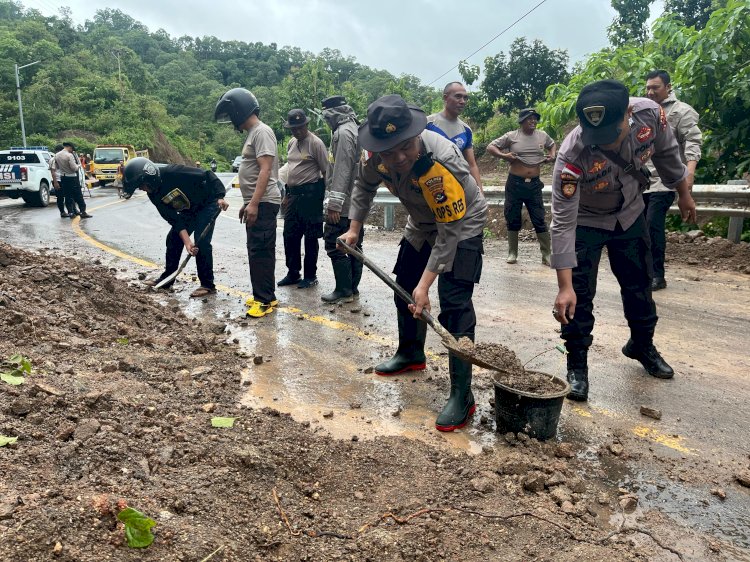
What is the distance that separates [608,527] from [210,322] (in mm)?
4024

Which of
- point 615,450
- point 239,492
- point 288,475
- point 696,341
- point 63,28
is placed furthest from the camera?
point 63,28

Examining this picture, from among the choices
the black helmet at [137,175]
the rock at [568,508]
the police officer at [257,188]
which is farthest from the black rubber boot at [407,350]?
the black helmet at [137,175]

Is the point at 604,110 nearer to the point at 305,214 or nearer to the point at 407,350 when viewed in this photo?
the point at 407,350

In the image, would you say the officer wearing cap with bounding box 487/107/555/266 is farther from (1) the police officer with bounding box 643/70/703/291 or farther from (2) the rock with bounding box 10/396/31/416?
(2) the rock with bounding box 10/396/31/416

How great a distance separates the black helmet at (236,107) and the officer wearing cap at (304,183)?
77 centimetres

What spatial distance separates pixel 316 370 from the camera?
440 centimetres

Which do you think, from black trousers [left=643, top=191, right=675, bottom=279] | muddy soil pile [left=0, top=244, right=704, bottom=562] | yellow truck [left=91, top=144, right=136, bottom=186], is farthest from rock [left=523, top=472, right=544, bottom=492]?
yellow truck [left=91, top=144, right=136, bottom=186]

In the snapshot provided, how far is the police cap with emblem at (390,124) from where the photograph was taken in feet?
10.0

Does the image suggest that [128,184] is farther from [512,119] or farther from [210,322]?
[512,119]

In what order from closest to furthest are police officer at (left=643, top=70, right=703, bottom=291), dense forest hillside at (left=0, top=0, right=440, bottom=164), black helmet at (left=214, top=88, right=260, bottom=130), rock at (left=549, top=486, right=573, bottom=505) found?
rock at (left=549, top=486, right=573, bottom=505)
black helmet at (left=214, top=88, right=260, bottom=130)
police officer at (left=643, top=70, right=703, bottom=291)
dense forest hillside at (left=0, top=0, right=440, bottom=164)

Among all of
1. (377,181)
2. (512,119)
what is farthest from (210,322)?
(512,119)

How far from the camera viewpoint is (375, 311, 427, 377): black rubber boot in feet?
13.8

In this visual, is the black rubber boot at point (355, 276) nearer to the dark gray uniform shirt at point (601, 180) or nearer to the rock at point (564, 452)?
the dark gray uniform shirt at point (601, 180)

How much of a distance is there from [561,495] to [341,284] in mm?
3859
